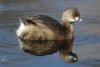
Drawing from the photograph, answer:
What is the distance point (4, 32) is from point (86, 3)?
3.50 m

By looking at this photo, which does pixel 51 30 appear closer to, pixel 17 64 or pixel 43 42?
pixel 43 42

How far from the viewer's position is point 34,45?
11.3 m

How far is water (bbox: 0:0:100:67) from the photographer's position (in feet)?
32.9

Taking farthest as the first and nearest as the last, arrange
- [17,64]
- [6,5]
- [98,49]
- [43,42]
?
[6,5] → [43,42] → [98,49] → [17,64]

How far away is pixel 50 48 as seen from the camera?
11.1 metres

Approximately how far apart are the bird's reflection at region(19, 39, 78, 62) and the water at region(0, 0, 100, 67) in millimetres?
135

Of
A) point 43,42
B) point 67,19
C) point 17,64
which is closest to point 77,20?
point 67,19

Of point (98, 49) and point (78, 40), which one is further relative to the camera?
point (78, 40)

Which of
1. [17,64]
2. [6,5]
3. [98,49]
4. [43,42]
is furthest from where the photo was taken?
[6,5]

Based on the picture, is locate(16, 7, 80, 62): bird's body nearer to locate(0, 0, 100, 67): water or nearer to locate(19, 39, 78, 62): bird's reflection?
locate(19, 39, 78, 62): bird's reflection

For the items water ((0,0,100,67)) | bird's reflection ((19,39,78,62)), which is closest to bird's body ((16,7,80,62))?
bird's reflection ((19,39,78,62))

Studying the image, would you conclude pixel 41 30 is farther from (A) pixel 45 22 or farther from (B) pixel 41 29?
(A) pixel 45 22

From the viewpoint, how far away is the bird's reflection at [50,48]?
418 inches

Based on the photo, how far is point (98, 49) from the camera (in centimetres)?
1084
